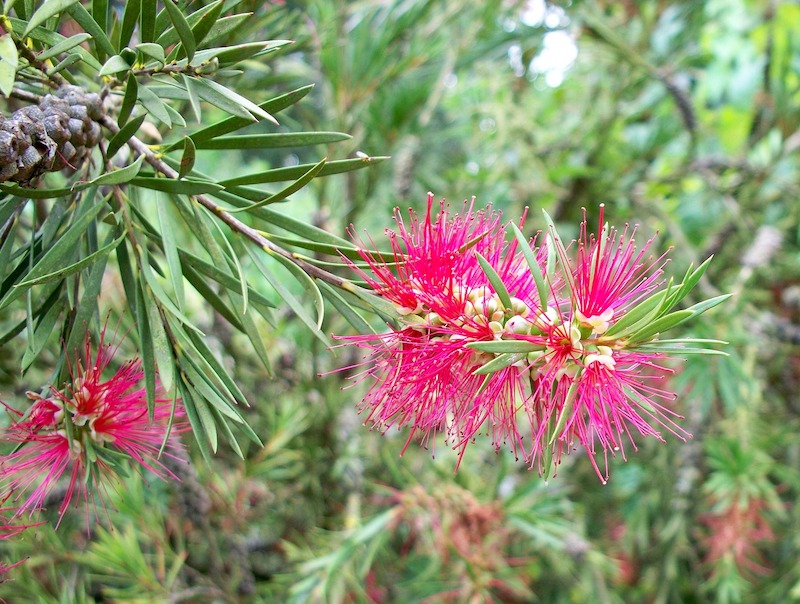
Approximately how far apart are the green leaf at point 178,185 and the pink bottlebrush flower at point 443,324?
9 cm

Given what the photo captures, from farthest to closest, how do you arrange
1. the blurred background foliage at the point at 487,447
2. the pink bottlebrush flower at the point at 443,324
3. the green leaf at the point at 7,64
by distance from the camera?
the blurred background foliage at the point at 487,447 < the pink bottlebrush flower at the point at 443,324 < the green leaf at the point at 7,64

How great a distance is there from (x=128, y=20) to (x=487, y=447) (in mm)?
897

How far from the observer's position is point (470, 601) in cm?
80

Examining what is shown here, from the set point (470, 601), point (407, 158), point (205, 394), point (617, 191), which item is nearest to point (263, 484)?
point (470, 601)

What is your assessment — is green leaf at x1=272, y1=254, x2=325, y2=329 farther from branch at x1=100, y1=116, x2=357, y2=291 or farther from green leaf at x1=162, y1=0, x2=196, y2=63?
green leaf at x1=162, y1=0, x2=196, y2=63

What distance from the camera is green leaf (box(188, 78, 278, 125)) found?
0.30 meters

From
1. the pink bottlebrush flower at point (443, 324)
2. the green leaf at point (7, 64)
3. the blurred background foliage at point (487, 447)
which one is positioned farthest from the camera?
the blurred background foliage at point (487, 447)

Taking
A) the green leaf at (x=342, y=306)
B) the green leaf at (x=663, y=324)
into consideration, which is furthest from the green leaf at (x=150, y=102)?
the green leaf at (x=663, y=324)

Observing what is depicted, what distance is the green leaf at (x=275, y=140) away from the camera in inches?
13.8

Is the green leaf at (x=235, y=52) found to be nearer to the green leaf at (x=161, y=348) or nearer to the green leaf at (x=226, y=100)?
the green leaf at (x=226, y=100)

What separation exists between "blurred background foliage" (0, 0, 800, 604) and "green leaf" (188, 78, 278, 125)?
0.20m

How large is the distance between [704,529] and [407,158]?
0.83 meters

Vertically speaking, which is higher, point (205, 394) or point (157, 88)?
point (157, 88)

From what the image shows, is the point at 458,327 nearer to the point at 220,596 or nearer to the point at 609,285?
the point at 609,285
